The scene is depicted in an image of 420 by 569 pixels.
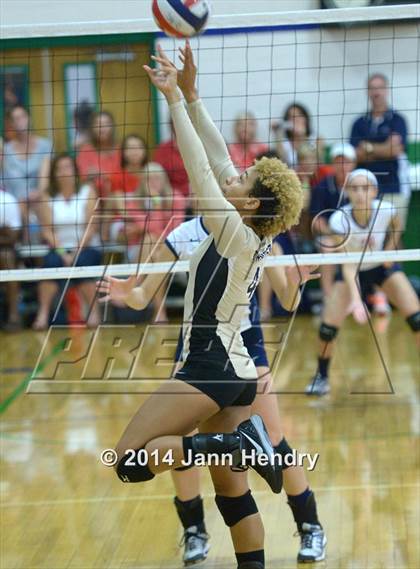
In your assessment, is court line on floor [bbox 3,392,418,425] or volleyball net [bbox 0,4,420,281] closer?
court line on floor [bbox 3,392,418,425]

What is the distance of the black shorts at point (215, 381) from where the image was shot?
4.00 metres

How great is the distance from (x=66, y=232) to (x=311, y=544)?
609cm

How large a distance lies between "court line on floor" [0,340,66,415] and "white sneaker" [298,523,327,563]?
10.9ft

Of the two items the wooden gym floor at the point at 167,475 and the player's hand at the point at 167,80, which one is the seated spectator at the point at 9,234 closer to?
the wooden gym floor at the point at 167,475

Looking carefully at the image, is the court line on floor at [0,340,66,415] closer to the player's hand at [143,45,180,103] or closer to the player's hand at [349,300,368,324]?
the player's hand at [349,300,368,324]

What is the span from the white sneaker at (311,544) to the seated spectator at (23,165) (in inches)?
235

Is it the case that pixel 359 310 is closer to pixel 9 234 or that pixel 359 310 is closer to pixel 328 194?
pixel 328 194

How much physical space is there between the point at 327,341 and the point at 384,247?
794mm

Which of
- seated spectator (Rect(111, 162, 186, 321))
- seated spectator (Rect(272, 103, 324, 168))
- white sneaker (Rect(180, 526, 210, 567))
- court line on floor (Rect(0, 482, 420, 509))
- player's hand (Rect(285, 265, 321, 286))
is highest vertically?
seated spectator (Rect(272, 103, 324, 168))

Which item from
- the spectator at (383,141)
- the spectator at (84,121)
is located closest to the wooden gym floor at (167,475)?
the spectator at (383,141)

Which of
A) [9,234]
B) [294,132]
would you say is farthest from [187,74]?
[9,234]

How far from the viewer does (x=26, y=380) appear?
8648 millimetres

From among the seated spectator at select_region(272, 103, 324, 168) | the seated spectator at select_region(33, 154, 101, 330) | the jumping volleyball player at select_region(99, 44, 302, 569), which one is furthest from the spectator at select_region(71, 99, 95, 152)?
the jumping volleyball player at select_region(99, 44, 302, 569)

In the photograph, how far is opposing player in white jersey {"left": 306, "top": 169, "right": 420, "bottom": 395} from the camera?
7.36m
